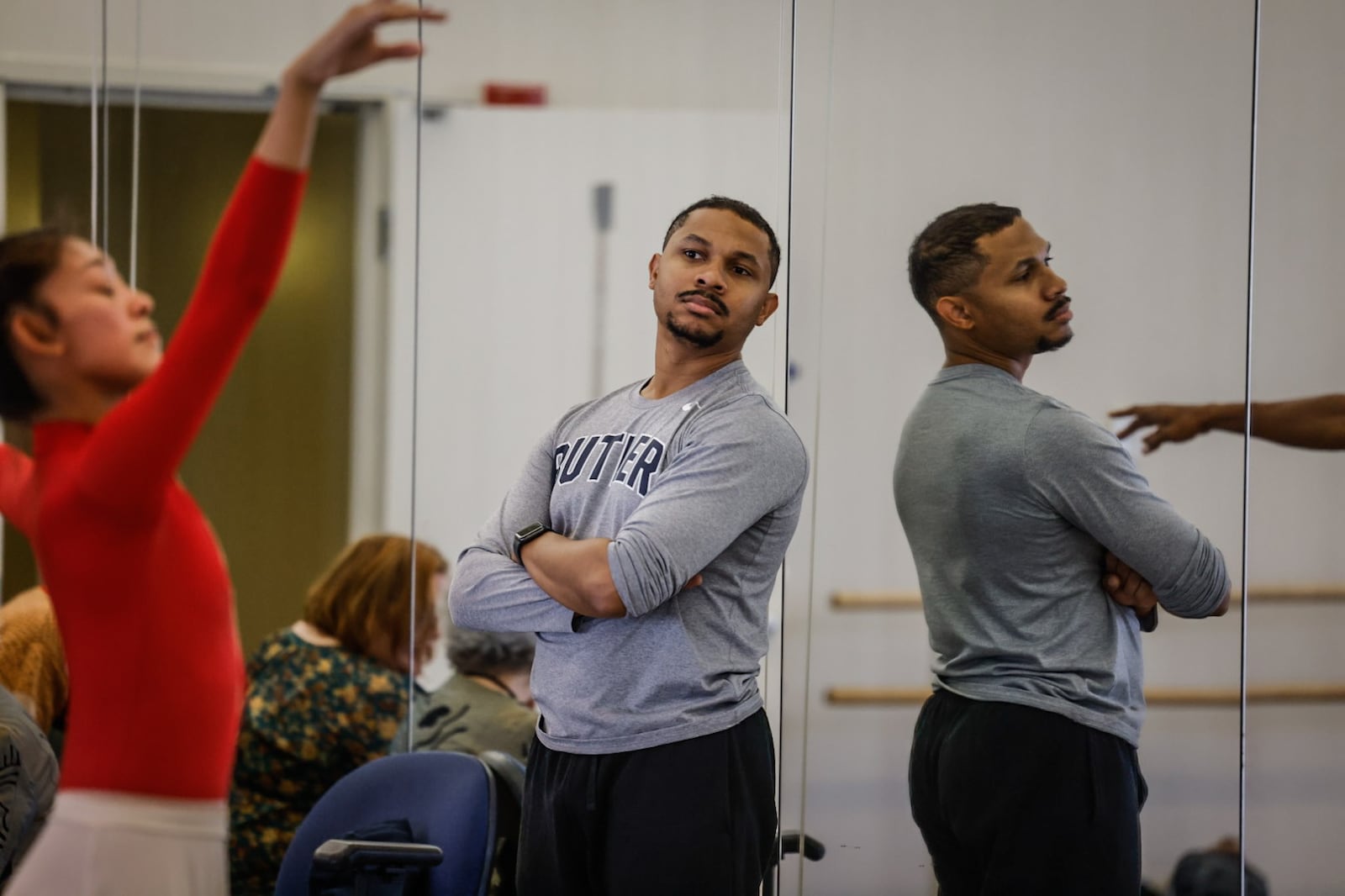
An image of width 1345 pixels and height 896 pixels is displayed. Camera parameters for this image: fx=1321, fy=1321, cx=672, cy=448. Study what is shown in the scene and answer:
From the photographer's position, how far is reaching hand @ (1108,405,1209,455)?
194cm

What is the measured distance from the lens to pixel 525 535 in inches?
68.9

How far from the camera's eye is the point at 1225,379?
199 centimetres

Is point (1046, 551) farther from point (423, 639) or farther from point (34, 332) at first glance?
point (34, 332)

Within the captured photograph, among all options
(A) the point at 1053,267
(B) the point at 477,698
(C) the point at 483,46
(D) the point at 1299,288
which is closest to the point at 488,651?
(B) the point at 477,698

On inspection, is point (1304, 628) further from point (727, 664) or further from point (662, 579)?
point (662, 579)

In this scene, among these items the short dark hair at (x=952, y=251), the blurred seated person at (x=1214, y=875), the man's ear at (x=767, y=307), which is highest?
the short dark hair at (x=952, y=251)

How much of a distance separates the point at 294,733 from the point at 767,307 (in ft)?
3.55

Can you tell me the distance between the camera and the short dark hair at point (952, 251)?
6.34 feet

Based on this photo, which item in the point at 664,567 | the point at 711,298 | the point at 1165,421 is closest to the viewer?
the point at 664,567

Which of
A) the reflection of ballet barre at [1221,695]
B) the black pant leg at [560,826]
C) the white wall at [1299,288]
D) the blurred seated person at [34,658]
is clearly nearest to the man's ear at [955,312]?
the white wall at [1299,288]

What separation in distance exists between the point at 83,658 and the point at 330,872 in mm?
653

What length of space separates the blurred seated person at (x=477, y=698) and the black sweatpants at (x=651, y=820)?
57 cm

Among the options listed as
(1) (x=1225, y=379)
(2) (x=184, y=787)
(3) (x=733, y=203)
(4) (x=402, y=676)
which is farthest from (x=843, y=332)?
(2) (x=184, y=787)

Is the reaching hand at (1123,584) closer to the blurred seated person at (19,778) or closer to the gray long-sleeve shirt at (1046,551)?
the gray long-sleeve shirt at (1046,551)
